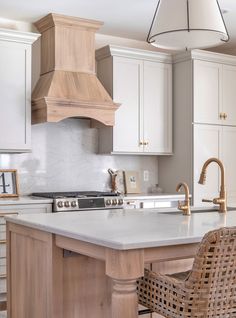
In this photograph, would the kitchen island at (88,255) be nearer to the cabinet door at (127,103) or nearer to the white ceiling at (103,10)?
the cabinet door at (127,103)

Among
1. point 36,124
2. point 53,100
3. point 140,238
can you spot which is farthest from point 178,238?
point 36,124

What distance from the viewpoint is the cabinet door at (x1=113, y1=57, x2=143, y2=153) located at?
5152 millimetres

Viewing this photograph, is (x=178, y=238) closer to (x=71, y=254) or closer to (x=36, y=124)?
(x=71, y=254)

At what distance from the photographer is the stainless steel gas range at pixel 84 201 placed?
4.39 meters

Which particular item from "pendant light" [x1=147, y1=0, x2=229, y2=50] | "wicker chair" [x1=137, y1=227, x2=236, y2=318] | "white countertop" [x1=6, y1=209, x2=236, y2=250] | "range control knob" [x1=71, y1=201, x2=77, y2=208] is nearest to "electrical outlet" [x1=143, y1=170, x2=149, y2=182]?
"range control knob" [x1=71, y1=201, x2=77, y2=208]

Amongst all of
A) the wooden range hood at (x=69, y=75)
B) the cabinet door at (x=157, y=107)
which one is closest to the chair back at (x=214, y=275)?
the wooden range hood at (x=69, y=75)

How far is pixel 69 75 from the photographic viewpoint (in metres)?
4.80

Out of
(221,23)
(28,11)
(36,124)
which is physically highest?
(28,11)

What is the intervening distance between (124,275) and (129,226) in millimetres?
476

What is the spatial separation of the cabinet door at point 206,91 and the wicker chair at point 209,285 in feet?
11.1

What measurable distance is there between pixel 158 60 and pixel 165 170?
1299mm

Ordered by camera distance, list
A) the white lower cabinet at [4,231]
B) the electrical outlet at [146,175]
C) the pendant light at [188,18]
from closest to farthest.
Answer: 1. the pendant light at [188,18]
2. the white lower cabinet at [4,231]
3. the electrical outlet at [146,175]

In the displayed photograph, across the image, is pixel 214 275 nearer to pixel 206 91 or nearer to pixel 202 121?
pixel 202 121

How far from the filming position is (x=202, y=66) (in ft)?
17.5
